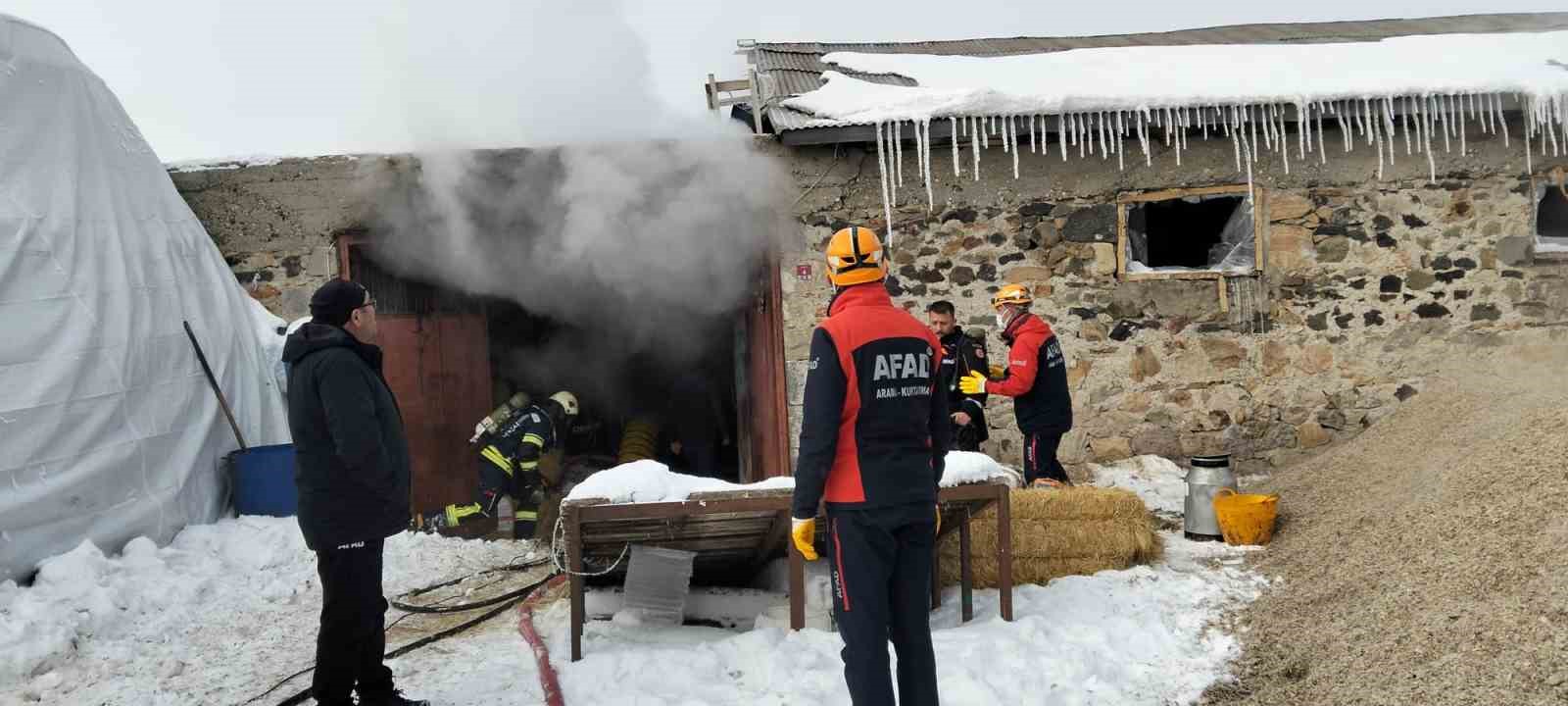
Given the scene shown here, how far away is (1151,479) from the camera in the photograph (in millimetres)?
7504

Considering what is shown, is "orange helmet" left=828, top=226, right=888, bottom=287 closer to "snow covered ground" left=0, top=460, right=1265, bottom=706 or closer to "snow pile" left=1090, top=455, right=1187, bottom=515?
"snow covered ground" left=0, top=460, right=1265, bottom=706

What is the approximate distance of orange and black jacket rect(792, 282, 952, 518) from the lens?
3430 millimetres

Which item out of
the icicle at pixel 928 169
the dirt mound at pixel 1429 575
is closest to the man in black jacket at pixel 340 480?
the dirt mound at pixel 1429 575

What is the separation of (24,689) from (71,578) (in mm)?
1069

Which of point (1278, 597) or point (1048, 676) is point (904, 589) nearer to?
point (1048, 676)

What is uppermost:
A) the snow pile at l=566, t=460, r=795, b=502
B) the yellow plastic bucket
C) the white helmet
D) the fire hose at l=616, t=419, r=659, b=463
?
the white helmet

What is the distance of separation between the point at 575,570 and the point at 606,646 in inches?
18.2

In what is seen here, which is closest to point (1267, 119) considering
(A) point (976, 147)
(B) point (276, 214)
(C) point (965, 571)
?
(A) point (976, 147)

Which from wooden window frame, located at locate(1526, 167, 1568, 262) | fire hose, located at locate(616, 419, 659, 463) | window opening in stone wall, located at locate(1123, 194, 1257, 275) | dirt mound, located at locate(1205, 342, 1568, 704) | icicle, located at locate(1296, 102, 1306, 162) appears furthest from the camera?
fire hose, located at locate(616, 419, 659, 463)

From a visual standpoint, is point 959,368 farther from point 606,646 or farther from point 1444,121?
point 1444,121

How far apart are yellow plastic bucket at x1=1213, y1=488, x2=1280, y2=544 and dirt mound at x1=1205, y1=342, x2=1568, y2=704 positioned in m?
0.11

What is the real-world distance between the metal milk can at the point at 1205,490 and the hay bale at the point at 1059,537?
697mm

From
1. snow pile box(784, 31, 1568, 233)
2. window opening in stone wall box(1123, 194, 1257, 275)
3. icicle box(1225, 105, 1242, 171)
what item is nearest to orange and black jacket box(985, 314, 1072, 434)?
snow pile box(784, 31, 1568, 233)

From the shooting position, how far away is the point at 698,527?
4801 millimetres
